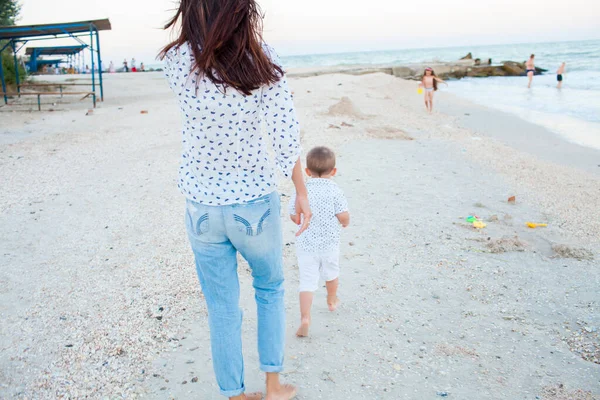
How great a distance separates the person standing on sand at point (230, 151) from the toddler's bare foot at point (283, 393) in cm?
21

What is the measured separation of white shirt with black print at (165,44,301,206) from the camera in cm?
191

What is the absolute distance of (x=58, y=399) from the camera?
2.49 m

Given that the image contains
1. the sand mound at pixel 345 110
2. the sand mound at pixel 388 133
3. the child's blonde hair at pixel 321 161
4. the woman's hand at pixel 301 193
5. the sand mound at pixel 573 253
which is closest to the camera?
the woman's hand at pixel 301 193

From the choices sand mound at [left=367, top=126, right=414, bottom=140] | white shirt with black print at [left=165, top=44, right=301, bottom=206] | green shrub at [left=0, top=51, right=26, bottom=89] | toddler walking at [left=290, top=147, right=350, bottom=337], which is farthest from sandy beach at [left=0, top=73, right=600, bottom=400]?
green shrub at [left=0, top=51, right=26, bottom=89]

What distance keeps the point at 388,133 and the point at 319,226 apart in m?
6.88

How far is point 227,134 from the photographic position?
196 cm

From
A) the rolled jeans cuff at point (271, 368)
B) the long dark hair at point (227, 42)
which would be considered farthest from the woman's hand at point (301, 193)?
the rolled jeans cuff at point (271, 368)

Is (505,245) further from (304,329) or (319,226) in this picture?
(304,329)

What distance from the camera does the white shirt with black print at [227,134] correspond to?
191 centimetres

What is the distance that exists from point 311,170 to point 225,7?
145cm

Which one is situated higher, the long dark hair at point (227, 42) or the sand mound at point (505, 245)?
the long dark hair at point (227, 42)

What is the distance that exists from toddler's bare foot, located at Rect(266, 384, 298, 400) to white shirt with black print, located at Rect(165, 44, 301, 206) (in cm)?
105

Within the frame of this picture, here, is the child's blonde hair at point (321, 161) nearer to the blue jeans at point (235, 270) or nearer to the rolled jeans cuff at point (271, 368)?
the blue jeans at point (235, 270)

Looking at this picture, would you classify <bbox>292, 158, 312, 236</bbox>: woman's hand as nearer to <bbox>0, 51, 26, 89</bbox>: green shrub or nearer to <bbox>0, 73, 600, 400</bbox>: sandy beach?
<bbox>0, 73, 600, 400</bbox>: sandy beach
